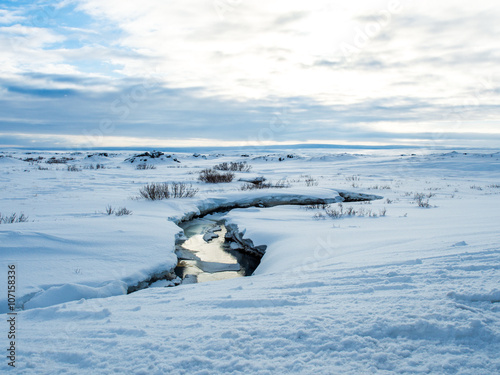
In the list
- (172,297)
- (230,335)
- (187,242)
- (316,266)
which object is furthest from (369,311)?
(187,242)

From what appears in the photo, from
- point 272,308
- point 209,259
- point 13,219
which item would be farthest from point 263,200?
point 272,308

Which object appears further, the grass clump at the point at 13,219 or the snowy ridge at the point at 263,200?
the snowy ridge at the point at 263,200

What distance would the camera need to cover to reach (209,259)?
6.25 m

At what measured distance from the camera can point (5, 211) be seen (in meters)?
7.62

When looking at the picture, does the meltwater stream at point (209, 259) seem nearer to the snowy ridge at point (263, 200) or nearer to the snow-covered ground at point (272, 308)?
the snow-covered ground at point (272, 308)

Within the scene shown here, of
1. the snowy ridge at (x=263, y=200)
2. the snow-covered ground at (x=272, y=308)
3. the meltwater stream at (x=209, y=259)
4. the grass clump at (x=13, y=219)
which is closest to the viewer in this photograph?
the snow-covered ground at (x=272, y=308)

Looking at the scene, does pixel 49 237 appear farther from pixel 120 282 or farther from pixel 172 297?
pixel 172 297

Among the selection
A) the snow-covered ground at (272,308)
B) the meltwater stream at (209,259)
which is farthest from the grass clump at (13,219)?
the meltwater stream at (209,259)

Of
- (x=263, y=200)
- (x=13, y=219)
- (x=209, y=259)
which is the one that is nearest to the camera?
(x=209, y=259)

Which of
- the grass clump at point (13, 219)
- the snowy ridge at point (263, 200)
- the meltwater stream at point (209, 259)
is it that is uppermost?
the snowy ridge at point (263, 200)

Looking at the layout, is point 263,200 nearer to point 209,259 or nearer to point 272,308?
point 209,259

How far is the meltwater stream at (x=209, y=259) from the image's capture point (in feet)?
17.9

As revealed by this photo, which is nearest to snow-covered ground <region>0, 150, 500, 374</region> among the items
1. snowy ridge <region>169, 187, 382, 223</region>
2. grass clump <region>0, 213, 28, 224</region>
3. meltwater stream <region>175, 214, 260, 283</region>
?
meltwater stream <region>175, 214, 260, 283</region>

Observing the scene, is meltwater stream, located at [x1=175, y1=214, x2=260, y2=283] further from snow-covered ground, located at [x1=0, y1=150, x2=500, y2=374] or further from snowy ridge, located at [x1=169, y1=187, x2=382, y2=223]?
snowy ridge, located at [x1=169, y1=187, x2=382, y2=223]
